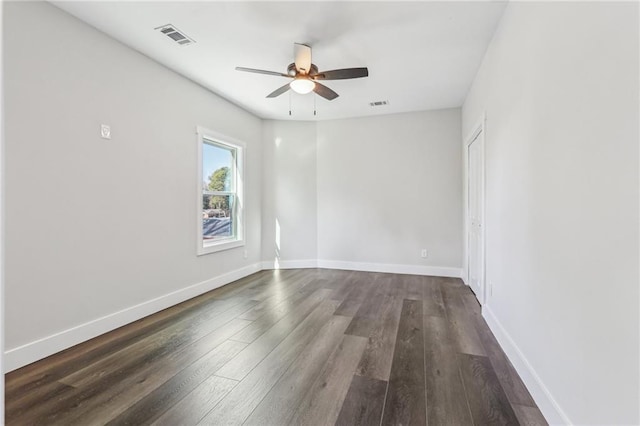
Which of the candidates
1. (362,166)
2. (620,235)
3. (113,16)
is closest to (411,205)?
(362,166)

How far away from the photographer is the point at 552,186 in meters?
1.62

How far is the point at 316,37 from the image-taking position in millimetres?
2771

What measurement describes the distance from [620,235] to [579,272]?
0.32 meters

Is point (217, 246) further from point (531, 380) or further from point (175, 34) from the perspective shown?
point (531, 380)

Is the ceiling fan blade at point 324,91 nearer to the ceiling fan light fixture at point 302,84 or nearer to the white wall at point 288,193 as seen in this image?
the ceiling fan light fixture at point 302,84

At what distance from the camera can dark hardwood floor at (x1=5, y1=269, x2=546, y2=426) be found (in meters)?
1.67

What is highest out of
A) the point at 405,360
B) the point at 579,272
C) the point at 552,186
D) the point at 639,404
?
the point at 552,186

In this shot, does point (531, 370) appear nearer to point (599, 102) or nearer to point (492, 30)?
point (599, 102)

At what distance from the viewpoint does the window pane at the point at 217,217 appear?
4.18 meters

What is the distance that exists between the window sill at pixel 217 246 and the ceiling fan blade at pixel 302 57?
2.51 meters

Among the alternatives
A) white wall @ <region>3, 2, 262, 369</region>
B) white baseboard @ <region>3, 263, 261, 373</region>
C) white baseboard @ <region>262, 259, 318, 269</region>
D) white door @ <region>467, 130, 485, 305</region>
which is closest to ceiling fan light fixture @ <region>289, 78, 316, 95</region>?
white wall @ <region>3, 2, 262, 369</region>

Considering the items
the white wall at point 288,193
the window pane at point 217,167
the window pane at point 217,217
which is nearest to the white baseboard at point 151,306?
the white wall at point 288,193

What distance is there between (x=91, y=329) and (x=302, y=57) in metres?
3.07

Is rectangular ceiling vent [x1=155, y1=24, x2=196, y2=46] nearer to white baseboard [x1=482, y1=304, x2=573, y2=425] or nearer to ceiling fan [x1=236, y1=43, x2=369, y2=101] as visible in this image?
ceiling fan [x1=236, y1=43, x2=369, y2=101]
